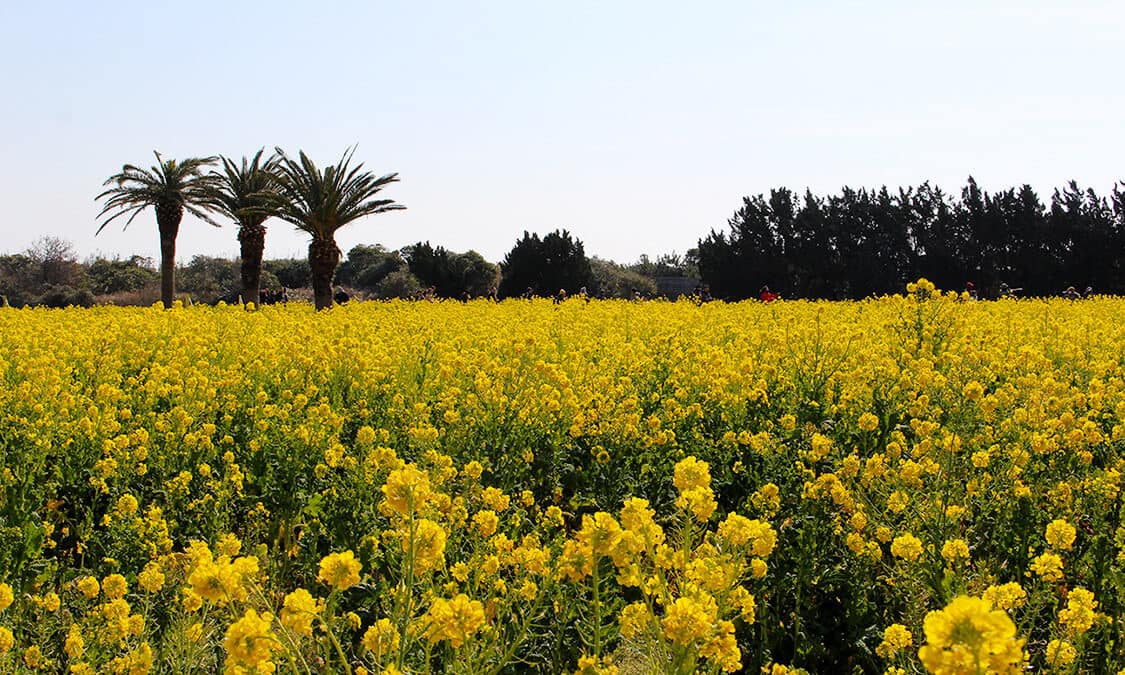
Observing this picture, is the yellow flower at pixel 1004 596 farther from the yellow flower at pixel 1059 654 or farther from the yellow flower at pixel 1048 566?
the yellow flower at pixel 1048 566

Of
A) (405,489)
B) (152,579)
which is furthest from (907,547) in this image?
(152,579)

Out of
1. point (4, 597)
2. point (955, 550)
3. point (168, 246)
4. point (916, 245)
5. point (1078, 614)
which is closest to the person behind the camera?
point (1078, 614)

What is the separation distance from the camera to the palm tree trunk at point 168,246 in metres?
28.5

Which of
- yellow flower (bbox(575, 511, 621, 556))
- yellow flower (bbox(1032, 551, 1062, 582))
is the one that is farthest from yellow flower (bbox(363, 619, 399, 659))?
yellow flower (bbox(1032, 551, 1062, 582))

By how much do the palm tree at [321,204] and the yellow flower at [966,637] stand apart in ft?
69.3

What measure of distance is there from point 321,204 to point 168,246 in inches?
374

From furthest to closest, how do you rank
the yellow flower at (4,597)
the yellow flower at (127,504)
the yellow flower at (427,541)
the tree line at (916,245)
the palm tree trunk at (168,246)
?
the tree line at (916,245) → the palm tree trunk at (168,246) → the yellow flower at (127,504) → the yellow flower at (4,597) → the yellow flower at (427,541)

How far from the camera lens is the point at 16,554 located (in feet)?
13.5

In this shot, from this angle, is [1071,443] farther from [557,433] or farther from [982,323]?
[982,323]

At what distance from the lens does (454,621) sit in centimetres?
211

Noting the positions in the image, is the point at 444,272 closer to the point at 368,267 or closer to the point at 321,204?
the point at 368,267

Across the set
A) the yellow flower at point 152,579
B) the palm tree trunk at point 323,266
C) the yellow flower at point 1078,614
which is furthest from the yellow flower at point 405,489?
the palm tree trunk at point 323,266

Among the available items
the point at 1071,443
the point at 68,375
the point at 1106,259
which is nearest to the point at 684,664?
the point at 1071,443

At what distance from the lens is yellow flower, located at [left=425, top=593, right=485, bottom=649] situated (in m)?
2.10
